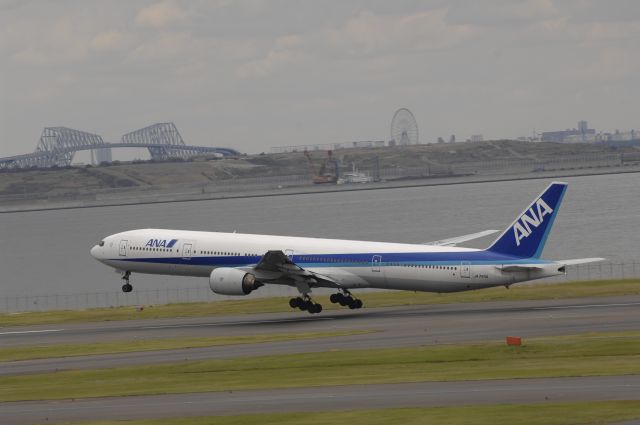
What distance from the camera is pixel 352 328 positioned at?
6069cm

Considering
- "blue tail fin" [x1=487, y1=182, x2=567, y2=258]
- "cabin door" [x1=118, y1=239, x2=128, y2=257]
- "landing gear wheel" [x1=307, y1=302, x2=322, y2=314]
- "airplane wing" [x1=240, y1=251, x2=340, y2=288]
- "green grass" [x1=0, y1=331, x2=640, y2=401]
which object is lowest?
"landing gear wheel" [x1=307, y1=302, x2=322, y2=314]

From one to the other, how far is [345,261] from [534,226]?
36.9 feet

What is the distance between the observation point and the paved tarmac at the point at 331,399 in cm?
3666

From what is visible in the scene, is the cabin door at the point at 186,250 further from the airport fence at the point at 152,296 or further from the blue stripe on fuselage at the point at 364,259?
the airport fence at the point at 152,296

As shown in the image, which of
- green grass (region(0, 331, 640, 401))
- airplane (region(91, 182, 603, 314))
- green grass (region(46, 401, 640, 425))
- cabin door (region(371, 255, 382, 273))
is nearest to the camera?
green grass (region(46, 401, 640, 425))

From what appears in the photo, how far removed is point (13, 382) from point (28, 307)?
7021cm

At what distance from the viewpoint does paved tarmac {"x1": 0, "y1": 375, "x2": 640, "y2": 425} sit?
36.7 metres

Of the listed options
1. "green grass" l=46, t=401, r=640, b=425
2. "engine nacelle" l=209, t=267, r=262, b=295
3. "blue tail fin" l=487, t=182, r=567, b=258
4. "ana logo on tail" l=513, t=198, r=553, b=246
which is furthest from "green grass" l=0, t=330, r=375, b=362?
"green grass" l=46, t=401, r=640, b=425

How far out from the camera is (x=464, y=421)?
33312 millimetres

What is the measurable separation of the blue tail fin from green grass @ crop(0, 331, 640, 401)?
12.8 m

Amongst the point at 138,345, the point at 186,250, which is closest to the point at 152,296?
the point at 186,250

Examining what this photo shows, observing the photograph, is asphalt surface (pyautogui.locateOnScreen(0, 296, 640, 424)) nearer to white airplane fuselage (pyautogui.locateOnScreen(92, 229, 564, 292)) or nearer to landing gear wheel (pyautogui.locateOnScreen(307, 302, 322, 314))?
landing gear wheel (pyautogui.locateOnScreen(307, 302, 322, 314))

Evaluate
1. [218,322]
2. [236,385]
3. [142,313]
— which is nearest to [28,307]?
[142,313]

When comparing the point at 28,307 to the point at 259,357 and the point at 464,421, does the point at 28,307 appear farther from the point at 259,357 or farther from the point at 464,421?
the point at 464,421
